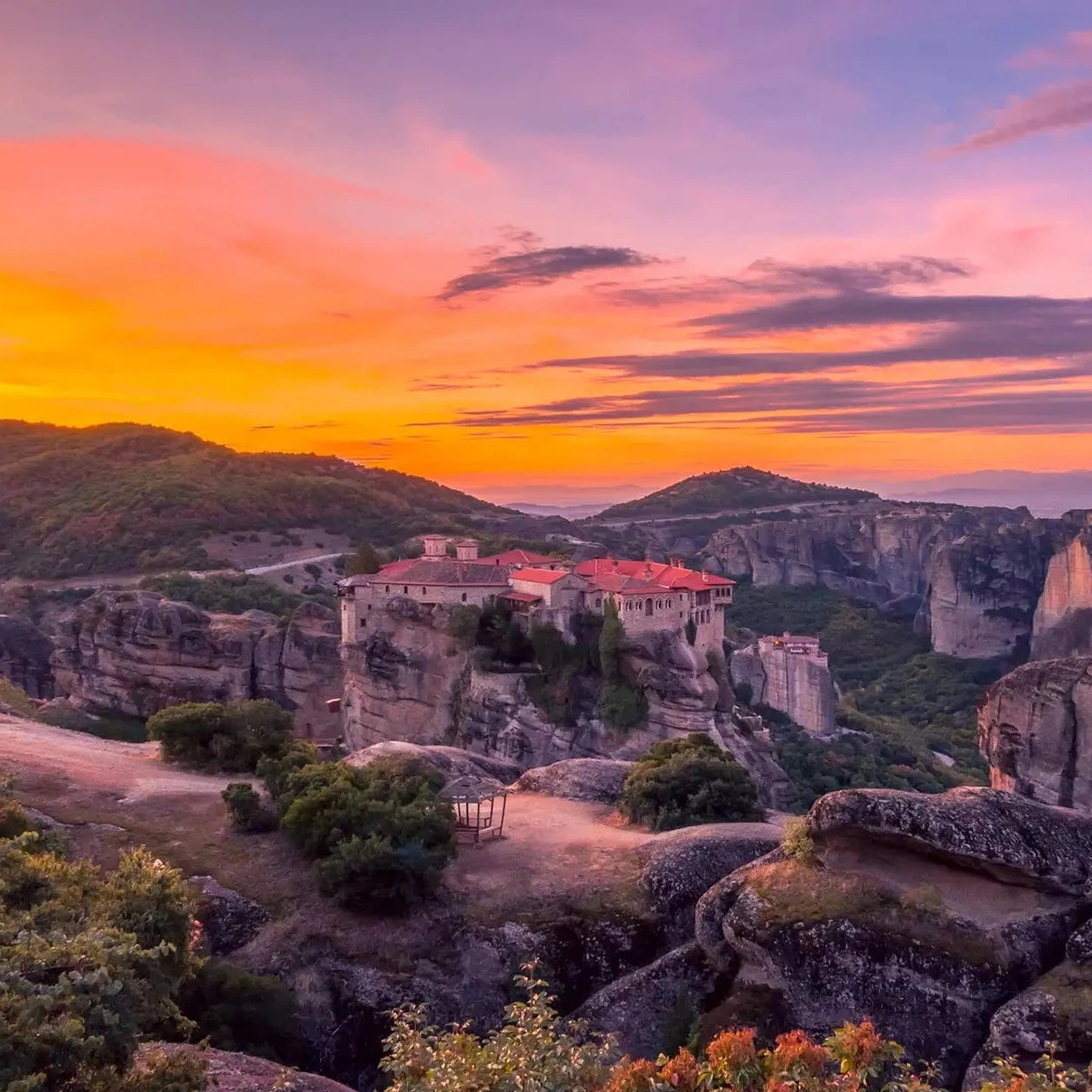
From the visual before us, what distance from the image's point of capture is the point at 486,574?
5484 cm

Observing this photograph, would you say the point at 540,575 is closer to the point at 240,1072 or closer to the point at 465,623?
the point at 465,623

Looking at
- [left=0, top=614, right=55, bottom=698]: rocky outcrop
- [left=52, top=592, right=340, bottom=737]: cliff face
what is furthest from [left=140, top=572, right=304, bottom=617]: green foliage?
[left=52, top=592, right=340, bottom=737]: cliff face

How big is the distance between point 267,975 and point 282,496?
10022 centimetres

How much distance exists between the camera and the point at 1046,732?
27.9 metres

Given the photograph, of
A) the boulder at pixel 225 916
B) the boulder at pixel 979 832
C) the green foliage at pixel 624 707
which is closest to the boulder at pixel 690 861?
the boulder at pixel 979 832

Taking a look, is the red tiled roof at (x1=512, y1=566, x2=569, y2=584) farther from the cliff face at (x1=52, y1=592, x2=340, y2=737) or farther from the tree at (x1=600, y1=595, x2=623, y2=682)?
the cliff face at (x1=52, y1=592, x2=340, y2=737)

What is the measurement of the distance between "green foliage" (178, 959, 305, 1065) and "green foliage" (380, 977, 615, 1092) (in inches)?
265

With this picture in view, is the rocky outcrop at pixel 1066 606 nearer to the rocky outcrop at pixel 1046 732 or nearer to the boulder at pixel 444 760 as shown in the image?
the rocky outcrop at pixel 1046 732

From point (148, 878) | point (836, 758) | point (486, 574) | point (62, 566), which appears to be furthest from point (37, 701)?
point (148, 878)

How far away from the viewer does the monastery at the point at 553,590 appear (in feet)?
166

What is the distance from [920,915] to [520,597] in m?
37.4

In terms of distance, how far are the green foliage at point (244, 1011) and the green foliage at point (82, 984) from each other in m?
2.37

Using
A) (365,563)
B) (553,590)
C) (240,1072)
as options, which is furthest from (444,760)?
(365,563)

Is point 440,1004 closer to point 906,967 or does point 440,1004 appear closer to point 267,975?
point 267,975
